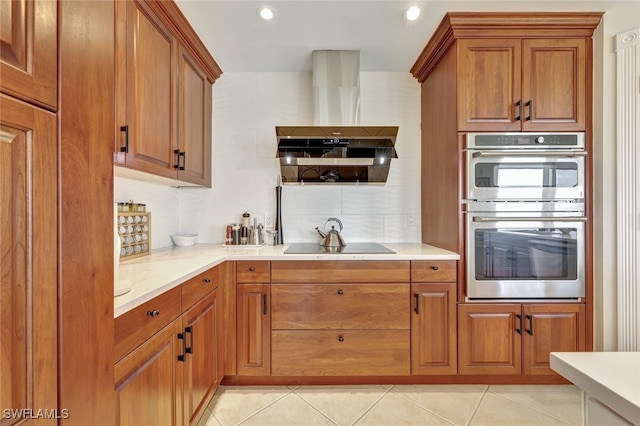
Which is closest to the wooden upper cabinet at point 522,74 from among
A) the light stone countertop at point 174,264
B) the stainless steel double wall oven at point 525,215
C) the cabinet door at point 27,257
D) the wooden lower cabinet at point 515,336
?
the stainless steel double wall oven at point 525,215

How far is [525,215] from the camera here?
186 cm

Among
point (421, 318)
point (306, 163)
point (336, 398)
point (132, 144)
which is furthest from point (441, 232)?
point (132, 144)

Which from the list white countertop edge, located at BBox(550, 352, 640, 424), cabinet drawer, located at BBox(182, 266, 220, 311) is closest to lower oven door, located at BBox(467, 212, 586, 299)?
white countertop edge, located at BBox(550, 352, 640, 424)

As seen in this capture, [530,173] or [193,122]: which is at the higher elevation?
[193,122]

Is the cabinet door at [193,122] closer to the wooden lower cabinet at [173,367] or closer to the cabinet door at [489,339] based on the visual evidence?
the wooden lower cabinet at [173,367]

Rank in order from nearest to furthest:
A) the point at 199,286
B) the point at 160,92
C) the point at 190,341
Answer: the point at 190,341 → the point at 199,286 → the point at 160,92

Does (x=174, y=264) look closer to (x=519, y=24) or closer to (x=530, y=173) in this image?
(x=530, y=173)

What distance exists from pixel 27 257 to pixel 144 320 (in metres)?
0.60

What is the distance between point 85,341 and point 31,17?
664 millimetres

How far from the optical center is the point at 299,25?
1924 mm

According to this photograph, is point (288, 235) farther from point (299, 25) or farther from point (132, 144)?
point (299, 25)

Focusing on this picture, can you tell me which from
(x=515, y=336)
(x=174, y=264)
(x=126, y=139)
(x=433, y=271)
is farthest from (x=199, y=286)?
(x=515, y=336)

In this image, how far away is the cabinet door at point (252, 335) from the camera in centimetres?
189

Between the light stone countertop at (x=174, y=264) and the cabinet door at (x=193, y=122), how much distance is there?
1.90 feet
